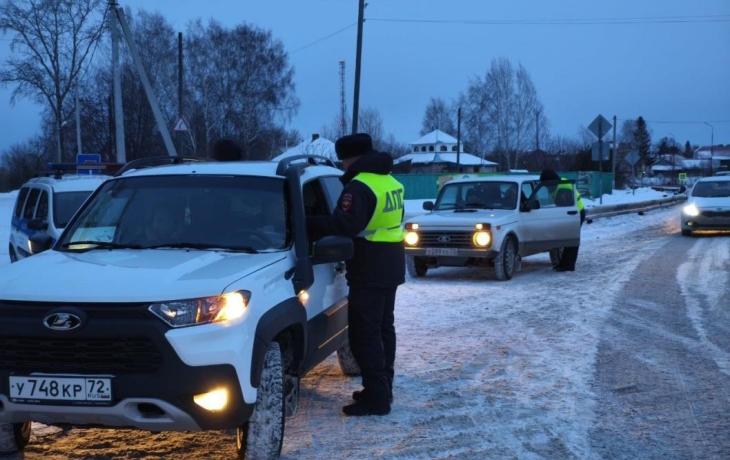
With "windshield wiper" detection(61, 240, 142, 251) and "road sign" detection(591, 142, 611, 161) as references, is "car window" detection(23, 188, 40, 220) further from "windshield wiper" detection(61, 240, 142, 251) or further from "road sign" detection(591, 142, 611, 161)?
"road sign" detection(591, 142, 611, 161)

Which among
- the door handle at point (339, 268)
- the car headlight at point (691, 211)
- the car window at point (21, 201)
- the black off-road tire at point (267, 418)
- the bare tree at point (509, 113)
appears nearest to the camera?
the black off-road tire at point (267, 418)

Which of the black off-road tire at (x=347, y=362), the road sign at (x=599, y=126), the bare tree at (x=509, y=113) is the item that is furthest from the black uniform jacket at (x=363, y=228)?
the bare tree at (x=509, y=113)

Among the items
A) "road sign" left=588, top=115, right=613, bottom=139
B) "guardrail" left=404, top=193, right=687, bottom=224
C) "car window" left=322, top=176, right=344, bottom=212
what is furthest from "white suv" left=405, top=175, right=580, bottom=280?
"road sign" left=588, top=115, right=613, bottom=139

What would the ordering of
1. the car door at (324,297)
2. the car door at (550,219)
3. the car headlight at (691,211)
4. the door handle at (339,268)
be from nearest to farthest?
the car door at (324,297), the door handle at (339,268), the car door at (550,219), the car headlight at (691,211)

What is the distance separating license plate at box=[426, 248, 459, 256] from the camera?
12102 millimetres

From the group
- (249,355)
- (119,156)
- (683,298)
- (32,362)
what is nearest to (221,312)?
(249,355)

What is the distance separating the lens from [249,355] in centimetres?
398

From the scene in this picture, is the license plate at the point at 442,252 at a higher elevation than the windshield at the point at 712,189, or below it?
below

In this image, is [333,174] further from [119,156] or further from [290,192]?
[119,156]

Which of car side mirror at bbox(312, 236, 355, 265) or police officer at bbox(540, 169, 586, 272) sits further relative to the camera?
police officer at bbox(540, 169, 586, 272)

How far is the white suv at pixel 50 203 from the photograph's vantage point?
10.7 meters

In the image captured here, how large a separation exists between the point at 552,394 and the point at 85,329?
3620mm

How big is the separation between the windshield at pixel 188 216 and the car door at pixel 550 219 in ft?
27.7

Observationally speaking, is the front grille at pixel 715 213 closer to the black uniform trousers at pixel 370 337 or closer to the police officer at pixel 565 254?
the police officer at pixel 565 254
